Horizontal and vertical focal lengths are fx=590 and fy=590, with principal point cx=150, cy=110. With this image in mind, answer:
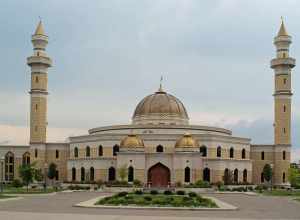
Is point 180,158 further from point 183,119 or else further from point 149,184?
→ point 183,119

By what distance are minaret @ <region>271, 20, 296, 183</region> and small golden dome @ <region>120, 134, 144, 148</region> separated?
747 inches

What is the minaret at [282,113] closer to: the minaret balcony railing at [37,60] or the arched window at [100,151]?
the arched window at [100,151]

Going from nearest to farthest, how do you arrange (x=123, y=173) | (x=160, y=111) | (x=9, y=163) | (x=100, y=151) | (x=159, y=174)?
(x=123, y=173) → (x=159, y=174) → (x=100, y=151) → (x=160, y=111) → (x=9, y=163)

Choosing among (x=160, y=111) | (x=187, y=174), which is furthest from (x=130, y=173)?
(x=160, y=111)

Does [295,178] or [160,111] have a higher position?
[160,111]

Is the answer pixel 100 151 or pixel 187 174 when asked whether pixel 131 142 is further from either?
pixel 187 174

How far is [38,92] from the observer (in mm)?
79875

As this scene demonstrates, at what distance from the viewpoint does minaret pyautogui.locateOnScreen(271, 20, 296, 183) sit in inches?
3081

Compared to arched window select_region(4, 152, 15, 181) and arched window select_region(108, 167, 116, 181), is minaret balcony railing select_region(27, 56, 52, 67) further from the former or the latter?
arched window select_region(108, 167, 116, 181)

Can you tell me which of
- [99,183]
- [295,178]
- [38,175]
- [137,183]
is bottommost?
[99,183]

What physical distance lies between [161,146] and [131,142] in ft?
15.8

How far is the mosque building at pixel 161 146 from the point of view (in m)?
71.7

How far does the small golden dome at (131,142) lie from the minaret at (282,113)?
62.2 ft

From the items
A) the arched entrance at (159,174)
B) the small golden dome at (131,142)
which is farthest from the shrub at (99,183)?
the arched entrance at (159,174)
